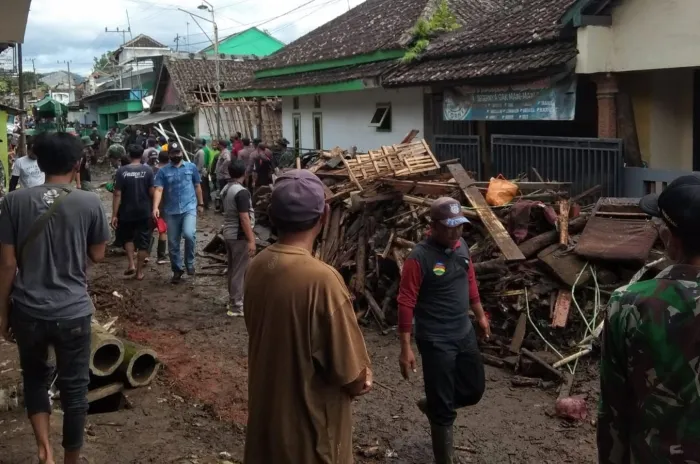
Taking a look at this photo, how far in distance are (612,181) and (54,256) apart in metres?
8.38

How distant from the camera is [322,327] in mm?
2637

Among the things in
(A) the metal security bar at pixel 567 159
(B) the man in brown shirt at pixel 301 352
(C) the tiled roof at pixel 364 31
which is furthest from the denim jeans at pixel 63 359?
(C) the tiled roof at pixel 364 31

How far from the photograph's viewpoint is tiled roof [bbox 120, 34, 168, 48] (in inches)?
2705

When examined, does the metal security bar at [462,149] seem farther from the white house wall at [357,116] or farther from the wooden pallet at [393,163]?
the wooden pallet at [393,163]

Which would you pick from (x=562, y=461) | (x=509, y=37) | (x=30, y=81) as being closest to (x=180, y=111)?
(x=509, y=37)

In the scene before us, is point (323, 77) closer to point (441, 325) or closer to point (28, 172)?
point (28, 172)

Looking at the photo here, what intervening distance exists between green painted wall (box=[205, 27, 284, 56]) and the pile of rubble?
Result: 39.7m

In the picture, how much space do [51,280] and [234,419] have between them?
220 cm

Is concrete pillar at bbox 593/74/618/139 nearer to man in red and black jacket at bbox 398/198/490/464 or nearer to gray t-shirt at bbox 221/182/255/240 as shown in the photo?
gray t-shirt at bbox 221/182/255/240

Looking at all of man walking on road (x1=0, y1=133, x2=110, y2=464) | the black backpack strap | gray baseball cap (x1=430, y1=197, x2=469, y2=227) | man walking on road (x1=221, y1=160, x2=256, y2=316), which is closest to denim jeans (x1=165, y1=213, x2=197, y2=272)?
man walking on road (x1=221, y1=160, x2=256, y2=316)

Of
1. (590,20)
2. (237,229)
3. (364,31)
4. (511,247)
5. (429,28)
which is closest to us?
(511,247)

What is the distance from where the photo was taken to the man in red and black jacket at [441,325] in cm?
440

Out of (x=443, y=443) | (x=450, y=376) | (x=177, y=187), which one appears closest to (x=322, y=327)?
(x=450, y=376)

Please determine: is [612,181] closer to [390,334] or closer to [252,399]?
[390,334]
